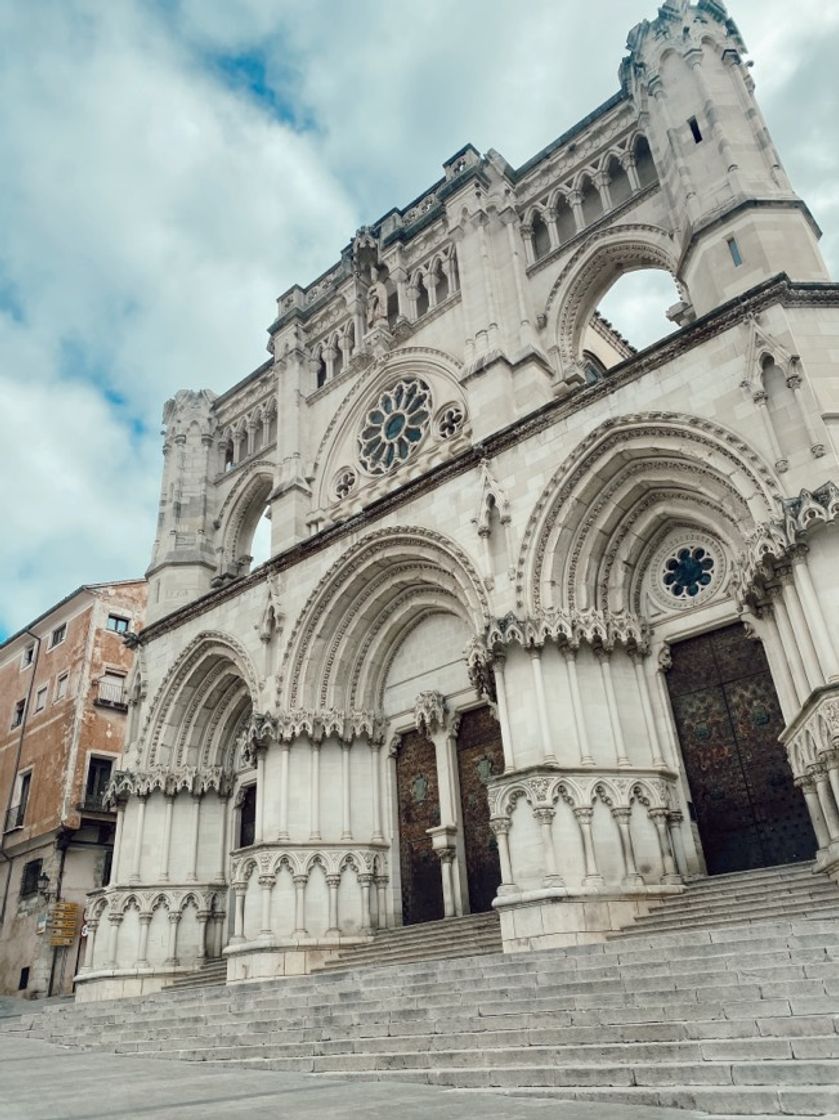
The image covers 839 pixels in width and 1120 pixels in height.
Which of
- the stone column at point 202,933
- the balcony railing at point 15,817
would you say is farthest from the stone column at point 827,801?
the balcony railing at point 15,817

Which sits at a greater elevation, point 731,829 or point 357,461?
point 357,461

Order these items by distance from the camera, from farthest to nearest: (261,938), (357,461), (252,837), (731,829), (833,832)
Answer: (357,461) → (252,837) → (261,938) → (731,829) → (833,832)

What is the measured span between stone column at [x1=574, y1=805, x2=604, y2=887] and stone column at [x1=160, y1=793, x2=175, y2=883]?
10.6 metres

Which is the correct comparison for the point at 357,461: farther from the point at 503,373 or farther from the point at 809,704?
the point at 809,704

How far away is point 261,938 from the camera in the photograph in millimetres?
14336

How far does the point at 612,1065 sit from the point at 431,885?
10.0 m

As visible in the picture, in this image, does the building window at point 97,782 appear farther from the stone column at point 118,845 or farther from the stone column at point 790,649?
the stone column at point 790,649

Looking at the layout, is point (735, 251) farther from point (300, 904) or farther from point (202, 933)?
point (202, 933)

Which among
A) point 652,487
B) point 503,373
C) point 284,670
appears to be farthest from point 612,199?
point 284,670

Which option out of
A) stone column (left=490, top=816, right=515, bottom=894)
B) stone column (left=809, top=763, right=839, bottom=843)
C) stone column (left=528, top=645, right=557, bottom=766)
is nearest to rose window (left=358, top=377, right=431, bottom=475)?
stone column (left=528, top=645, right=557, bottom=766)

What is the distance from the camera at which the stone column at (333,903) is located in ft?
47.9

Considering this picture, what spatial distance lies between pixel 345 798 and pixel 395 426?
8.37 meters

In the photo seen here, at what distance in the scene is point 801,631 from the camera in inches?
386

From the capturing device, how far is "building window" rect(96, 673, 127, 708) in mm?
27484
